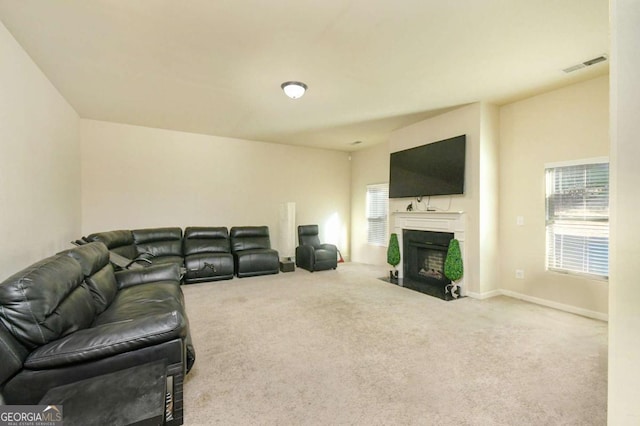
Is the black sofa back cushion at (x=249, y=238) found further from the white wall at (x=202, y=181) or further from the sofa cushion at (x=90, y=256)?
the sofa cushion at (x=90, y=256)

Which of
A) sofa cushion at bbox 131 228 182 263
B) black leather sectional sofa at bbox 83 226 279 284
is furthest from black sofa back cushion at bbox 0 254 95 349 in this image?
sofa cushion at bbox 131 228 182 263

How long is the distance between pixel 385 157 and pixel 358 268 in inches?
99.1

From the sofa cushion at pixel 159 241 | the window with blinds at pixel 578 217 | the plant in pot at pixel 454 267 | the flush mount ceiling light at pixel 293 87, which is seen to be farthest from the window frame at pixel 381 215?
the sofa cushion at pixel 159 241

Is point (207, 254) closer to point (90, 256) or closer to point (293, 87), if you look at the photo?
point (90, 256)

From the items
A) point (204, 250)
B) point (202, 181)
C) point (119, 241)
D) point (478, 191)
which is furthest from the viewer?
point (202, 181)

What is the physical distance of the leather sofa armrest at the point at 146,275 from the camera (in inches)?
113

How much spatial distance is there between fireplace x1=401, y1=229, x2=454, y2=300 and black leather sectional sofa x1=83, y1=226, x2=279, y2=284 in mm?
2458

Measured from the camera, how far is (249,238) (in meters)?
5.76

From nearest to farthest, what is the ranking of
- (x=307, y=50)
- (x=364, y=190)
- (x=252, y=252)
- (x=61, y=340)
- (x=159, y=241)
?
(x=61, y=340) < (x=307, y=50) < (x=159, y=241) < (x=252, y=252) < (x=364, y=190)

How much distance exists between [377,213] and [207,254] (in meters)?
3.74

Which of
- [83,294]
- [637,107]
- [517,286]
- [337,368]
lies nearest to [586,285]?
[517,286]

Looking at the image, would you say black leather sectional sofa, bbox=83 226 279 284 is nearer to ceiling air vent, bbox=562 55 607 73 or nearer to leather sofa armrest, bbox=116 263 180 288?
leather sofa armrest, bbox=116 263 180 288

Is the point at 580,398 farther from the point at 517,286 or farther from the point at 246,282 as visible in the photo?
the point at 246,282

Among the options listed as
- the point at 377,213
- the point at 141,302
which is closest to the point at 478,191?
the point at 377,213
